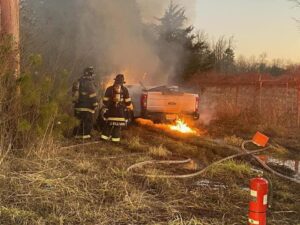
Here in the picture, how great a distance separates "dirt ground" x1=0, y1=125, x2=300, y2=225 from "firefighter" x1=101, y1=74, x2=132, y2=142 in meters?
2.09

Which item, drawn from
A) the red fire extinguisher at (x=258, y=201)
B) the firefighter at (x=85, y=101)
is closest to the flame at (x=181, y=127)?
the firefighter at (x=85, y=101)

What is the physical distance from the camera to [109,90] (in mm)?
10906

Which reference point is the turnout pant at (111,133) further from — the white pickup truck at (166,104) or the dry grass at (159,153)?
the white pickup truck at (166,104)

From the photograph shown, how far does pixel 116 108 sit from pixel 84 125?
0.84 meters

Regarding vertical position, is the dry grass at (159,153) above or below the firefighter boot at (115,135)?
below

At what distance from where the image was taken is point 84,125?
10727 mm

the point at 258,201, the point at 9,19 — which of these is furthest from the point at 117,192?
the point at 9,19

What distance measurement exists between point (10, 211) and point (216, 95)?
17.9m

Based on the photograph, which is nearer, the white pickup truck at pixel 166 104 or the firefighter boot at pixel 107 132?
the firefighter boot at pixel 107 132

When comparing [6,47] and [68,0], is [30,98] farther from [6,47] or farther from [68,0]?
[68,0]

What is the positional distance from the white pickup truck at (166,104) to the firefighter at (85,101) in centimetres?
295

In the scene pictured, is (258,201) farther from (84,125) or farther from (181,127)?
(181,127)

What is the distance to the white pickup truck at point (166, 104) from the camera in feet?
44.6

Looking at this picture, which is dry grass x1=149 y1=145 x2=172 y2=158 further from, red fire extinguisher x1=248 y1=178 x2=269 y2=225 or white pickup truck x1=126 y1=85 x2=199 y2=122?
red fire extinguisher x1=248 y1=178 x2=269 y2=225
